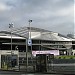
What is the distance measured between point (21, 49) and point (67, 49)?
31.2 meters

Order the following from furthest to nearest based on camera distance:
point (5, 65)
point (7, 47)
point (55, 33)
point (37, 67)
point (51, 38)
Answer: point (55, 33), point (51, 38), point (7, 47), point (5, 65), point (37, 67)

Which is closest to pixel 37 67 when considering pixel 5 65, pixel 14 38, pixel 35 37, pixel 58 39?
pixel 5 65

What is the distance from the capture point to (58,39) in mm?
179000

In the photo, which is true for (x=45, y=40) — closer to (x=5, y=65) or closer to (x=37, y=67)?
(x=5, y=65)

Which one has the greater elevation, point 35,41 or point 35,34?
point 35,34

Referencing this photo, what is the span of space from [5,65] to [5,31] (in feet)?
398

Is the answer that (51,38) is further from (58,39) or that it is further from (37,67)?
(37,67)

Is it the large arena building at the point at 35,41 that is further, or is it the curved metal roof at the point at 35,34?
the curved metal roof at the point at 35,34

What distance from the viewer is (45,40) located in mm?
172125

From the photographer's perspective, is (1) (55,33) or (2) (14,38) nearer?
(2) (14,38)

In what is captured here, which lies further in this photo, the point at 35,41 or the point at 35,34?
the point at 35,34

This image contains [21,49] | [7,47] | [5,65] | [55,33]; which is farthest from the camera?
[55,33]

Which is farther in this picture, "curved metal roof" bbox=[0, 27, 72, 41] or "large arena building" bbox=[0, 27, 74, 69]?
"curved metal roof" bbox=[0, 27, 72, 41]

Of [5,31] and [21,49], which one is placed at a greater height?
[5,31]
